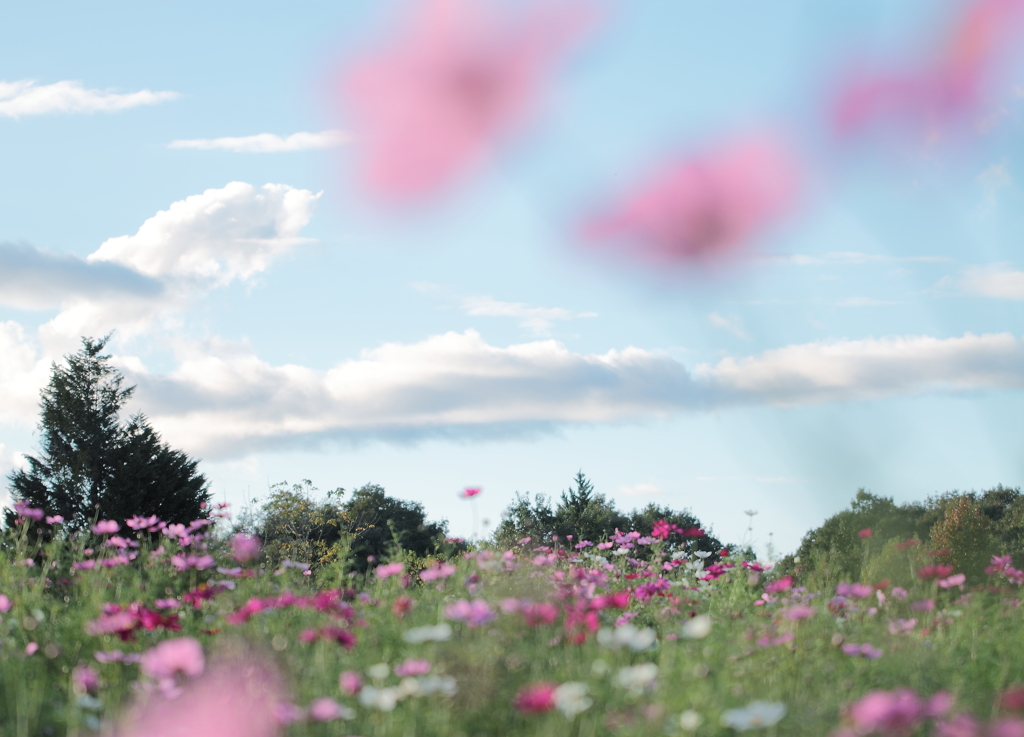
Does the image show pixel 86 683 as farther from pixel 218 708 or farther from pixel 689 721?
pixel 689 721

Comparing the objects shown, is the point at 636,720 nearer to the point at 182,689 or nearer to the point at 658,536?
the point at 182,689

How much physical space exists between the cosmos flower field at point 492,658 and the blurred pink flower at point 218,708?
1 centimetres

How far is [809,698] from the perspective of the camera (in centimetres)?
426

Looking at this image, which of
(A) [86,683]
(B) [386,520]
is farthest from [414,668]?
(B) [386,520]

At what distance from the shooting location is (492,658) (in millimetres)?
4137

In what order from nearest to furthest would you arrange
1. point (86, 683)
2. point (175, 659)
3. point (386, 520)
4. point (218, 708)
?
point (175, 659) → point (218, 708) → point (86, 683) → point (386, 520)

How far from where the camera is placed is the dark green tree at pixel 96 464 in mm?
26312

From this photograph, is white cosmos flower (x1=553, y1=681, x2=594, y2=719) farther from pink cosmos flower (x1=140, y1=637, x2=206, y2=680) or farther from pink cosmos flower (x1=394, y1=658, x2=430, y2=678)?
pink cosmos flower (x1=140, y1=637, x2=206, y2=680)

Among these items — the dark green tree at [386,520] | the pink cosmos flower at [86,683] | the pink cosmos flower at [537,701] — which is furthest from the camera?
the dark green tree at [386,520]

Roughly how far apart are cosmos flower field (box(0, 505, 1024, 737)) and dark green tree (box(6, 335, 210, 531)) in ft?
68.1

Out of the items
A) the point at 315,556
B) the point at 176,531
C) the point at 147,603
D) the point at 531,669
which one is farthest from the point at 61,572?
the point at 315,556

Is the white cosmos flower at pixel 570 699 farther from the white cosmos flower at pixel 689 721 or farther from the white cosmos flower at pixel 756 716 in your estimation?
the white cosmos flower at pixel 756 716

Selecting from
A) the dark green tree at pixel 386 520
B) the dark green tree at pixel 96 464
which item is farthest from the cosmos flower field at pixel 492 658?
the dark green tree at pixel 386 520

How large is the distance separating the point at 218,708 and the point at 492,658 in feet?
4.05
